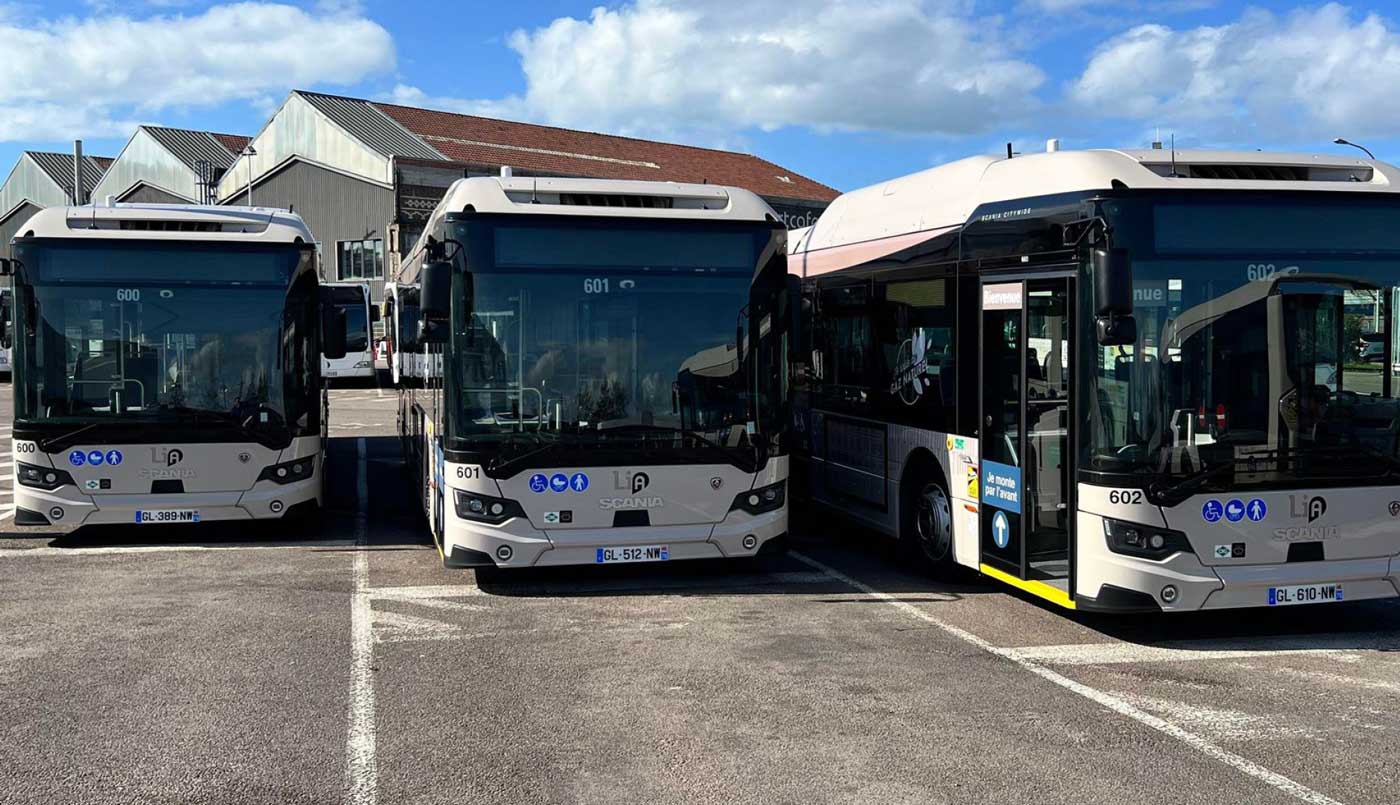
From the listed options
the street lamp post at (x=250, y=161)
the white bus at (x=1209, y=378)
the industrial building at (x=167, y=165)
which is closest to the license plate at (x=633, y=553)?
the white bus at (x=1209, y=378)

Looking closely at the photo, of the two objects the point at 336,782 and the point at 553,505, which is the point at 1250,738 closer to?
the point at 336,782

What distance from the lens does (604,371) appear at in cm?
946

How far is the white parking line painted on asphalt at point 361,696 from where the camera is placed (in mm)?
5590

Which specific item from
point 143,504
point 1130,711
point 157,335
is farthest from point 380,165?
point 1130,711

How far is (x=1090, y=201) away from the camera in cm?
786

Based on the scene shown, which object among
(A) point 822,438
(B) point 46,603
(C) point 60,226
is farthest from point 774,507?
(C) point 60,226

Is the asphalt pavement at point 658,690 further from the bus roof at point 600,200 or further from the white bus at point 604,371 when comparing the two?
the bus roof at point 600,200

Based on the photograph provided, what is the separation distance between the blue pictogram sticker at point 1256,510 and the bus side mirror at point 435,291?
5.29 m

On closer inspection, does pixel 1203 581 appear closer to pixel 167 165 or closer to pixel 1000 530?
pixel 1000 530

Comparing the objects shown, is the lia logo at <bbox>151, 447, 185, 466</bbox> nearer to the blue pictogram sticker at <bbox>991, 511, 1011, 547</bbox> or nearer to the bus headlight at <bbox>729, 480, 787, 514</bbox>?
the bus headlight at <bbox>729, 480, 787, 514</bbox>

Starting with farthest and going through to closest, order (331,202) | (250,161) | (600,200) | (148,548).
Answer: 1. (250,161)
2. (331,202)
3. (148,548)
4. (600,200)

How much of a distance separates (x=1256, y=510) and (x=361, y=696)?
523cm

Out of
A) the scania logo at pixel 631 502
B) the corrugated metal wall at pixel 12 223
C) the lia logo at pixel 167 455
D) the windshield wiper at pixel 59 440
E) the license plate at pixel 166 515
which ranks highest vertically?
the corrugated metal wall at pixel 12 223

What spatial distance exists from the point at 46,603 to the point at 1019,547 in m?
6.80
